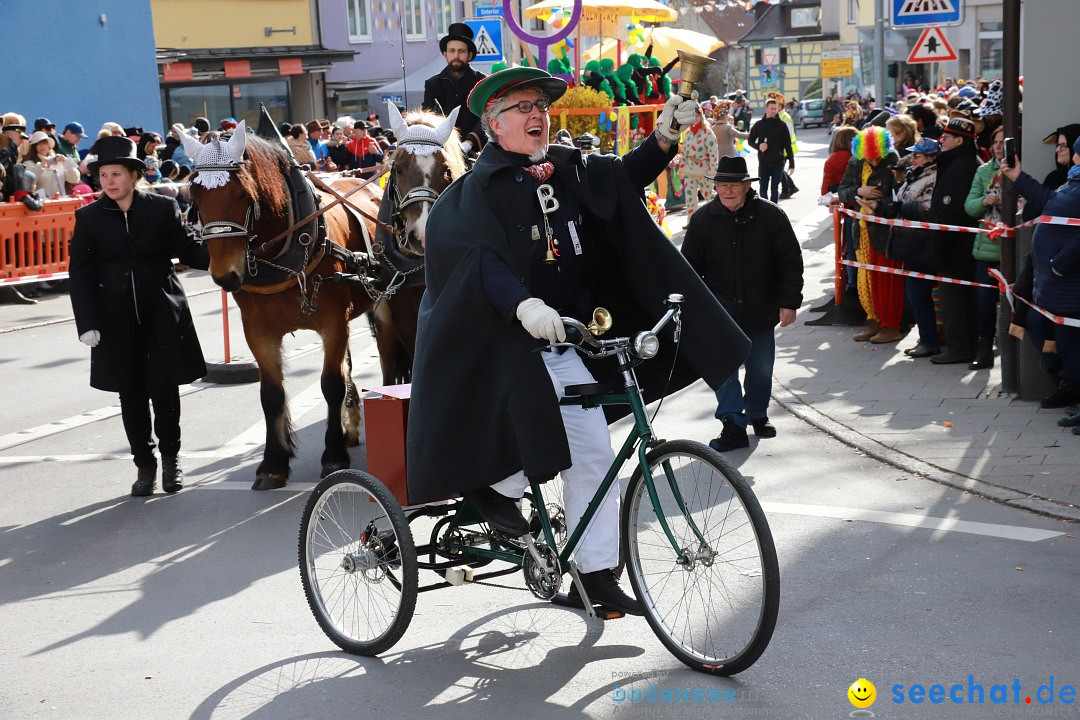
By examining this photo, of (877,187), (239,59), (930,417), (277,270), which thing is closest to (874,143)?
(877,187)

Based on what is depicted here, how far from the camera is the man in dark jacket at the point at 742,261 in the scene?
26.9ft

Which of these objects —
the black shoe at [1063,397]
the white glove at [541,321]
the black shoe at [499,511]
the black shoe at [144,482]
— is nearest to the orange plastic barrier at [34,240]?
the black shoe at [144,482]

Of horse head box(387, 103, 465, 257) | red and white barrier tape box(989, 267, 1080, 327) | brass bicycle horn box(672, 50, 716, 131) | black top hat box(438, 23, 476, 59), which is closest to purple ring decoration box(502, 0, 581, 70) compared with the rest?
black top hat box(438, 23, 476, 59)

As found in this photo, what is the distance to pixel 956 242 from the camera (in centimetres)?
1057

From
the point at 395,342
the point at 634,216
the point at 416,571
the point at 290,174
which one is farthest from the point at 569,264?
the point at 395,342

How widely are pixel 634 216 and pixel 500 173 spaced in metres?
0.51

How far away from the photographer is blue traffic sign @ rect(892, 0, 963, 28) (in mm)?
13930

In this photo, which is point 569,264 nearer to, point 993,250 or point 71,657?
point 71,657

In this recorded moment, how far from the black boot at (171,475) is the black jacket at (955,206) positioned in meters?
6.15

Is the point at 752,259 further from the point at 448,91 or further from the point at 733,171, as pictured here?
the point at 448,91

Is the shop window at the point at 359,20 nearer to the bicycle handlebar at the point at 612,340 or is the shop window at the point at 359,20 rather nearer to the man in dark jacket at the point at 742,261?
the man in dark jacket at the point at 742,261

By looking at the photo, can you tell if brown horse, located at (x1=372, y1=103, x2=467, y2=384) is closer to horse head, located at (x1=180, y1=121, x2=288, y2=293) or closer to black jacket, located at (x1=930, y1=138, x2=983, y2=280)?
horse head, located at (x1=180, y1=121, x2=288, y2=293)

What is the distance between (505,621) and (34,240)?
13.8 metres

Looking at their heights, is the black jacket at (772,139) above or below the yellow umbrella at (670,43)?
below
